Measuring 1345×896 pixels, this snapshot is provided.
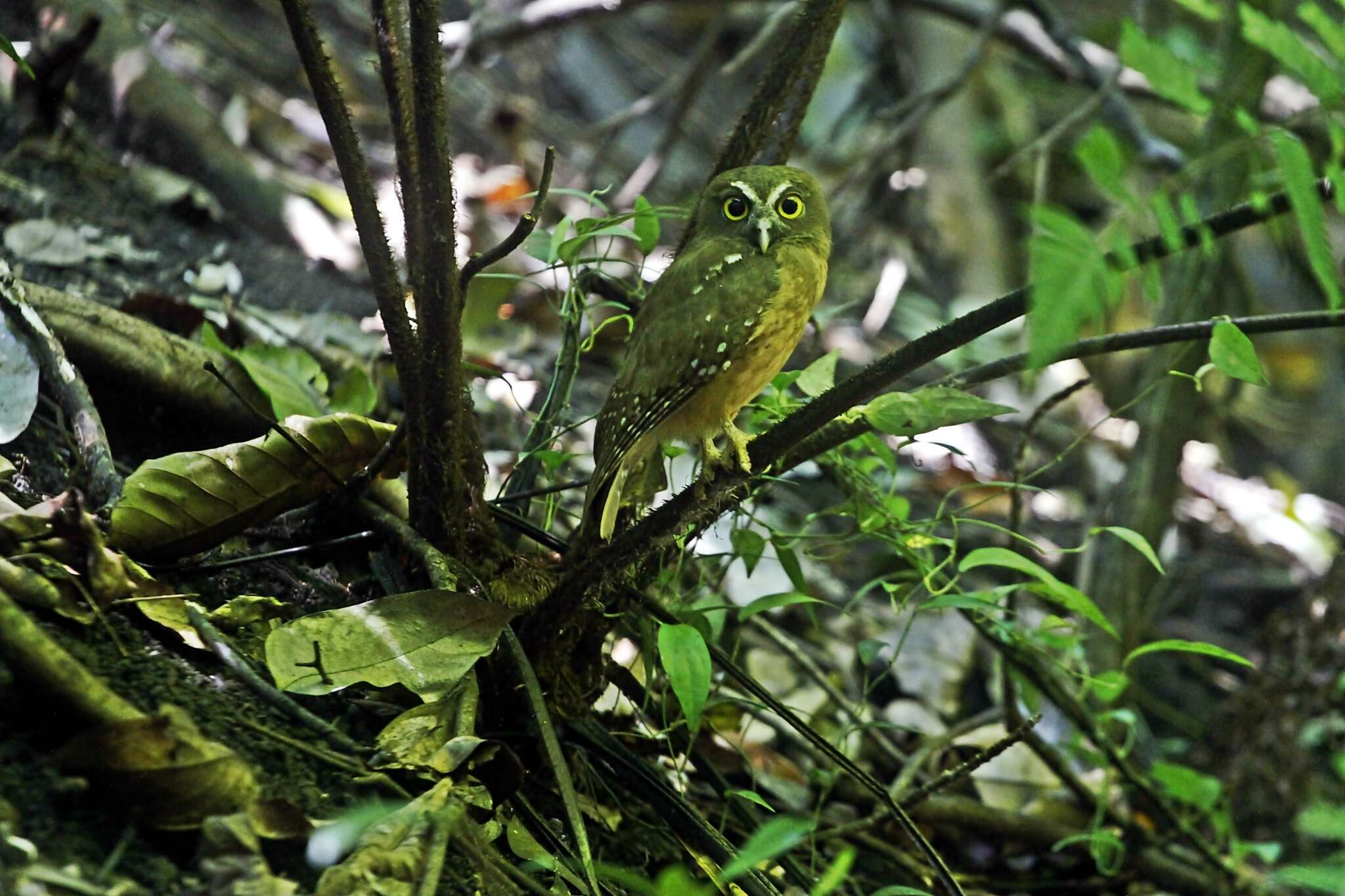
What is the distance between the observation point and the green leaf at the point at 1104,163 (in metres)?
1.53

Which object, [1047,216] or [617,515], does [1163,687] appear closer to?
[617,515]

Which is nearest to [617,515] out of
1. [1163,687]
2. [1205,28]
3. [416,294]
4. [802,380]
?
[802,380]

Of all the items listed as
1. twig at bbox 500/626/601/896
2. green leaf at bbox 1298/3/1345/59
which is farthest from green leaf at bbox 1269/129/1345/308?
twig at bbox 500/626/601/896

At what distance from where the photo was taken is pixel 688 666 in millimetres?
1780

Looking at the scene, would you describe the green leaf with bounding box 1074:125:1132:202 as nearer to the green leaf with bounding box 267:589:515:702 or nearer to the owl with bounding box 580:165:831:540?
the owl with bounding box 580:165:831:540

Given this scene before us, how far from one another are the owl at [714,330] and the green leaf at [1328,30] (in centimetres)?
102

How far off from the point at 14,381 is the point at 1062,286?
64.4 inches

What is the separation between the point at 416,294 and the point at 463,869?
0.82 metres

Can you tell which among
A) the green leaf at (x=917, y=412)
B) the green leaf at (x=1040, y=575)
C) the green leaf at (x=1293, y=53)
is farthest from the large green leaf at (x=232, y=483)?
the green leaf at (x=1293, y=53)

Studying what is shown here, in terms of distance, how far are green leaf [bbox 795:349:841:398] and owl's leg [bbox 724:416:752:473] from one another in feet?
0.47

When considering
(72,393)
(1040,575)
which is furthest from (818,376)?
(72,393)

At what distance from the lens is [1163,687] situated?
4027 mm

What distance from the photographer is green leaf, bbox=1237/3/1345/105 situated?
172cm

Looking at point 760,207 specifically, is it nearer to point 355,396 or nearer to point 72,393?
point 355,396
